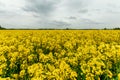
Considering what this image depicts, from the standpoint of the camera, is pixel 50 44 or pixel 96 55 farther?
pixel 50 44

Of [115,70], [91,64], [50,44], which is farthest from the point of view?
[50,44]

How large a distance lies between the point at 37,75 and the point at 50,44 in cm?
911

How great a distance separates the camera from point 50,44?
15.5 m

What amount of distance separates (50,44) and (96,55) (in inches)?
231

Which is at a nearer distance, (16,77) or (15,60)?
(16,77)

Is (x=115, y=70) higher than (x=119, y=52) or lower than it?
lower

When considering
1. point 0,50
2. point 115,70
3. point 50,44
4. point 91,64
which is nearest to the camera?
point 91,64

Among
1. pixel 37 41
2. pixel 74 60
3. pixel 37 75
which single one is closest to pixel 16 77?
pixel 37 75

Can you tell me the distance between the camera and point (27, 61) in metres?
10.3

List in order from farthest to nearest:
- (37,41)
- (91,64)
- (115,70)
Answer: (37,41)
(115,70)
(91,64)

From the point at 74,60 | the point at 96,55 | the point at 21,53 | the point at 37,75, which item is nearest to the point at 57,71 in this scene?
the point at 37,75

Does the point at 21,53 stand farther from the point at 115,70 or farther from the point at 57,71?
the point at 57,71

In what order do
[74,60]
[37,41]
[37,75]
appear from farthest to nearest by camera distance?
[37,41], [74,60], [37,75]

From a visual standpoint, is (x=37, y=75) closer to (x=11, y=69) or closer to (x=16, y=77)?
(x=16, y=77)
